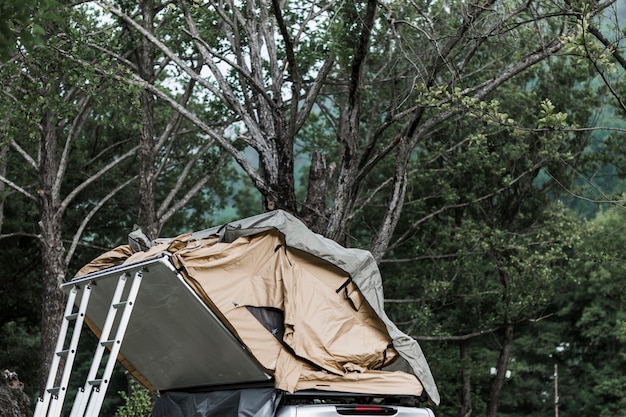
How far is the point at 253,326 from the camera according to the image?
24.0 feet

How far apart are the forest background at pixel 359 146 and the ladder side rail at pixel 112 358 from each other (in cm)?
540

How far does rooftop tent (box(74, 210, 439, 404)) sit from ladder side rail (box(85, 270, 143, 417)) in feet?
0.87

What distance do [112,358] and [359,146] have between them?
59.9ft

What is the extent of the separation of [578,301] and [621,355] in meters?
4.06

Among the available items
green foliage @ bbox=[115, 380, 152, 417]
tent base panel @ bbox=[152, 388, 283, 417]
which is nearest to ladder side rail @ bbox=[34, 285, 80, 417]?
tent base panel @ bbox=[152, 388, 283, 417]

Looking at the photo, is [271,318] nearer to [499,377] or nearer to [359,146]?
[359,146]

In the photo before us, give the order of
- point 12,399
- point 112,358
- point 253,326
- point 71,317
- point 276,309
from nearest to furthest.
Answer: point 112,358, point 253,326, point 276,309, point 71,317, point 12,399

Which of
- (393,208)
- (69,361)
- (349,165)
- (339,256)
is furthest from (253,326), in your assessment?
(393,208)

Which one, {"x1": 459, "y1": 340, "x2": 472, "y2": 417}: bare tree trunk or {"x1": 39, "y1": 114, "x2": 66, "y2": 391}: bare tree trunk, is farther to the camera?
Answer: {"x1": 459, "y1": 340, "x2": 472, "y2": 417}: bare tree trunk

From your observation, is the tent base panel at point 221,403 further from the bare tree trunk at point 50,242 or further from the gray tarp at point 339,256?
the bare tree trunk at point 50,242

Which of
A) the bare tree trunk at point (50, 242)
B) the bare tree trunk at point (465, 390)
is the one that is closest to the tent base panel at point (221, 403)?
the bare tree trunk at point (50, 242)

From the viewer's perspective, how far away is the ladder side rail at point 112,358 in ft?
21.9

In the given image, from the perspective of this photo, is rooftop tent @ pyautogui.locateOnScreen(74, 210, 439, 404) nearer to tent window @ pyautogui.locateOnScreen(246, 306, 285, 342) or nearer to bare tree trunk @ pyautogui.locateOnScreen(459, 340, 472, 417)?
tent window @ pyautogui.locateOnScreen(246, 306, 285, 342)

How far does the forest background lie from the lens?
531 inches
